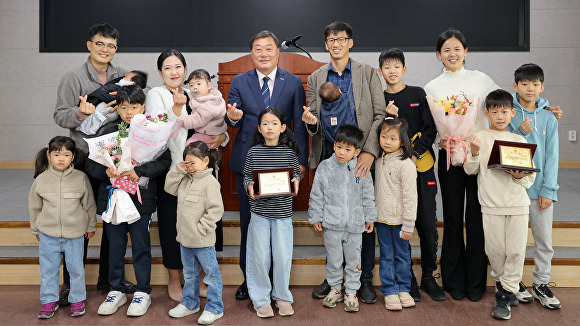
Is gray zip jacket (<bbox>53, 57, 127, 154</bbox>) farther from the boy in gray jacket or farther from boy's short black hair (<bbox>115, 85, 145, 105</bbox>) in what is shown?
the boy in gray jacket

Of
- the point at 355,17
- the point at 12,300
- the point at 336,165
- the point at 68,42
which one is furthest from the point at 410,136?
the point at 68,42

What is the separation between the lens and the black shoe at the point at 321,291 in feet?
9.06

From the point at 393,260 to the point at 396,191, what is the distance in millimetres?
419

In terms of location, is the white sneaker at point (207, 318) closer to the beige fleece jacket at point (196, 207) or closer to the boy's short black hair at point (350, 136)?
the beige fleece jacket at point (196, 207)

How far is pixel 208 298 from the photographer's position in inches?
99.0

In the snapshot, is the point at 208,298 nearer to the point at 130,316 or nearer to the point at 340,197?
the point at 130,316

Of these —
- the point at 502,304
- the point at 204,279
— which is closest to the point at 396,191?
the point at 502,304

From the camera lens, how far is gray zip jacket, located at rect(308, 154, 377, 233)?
2578mm

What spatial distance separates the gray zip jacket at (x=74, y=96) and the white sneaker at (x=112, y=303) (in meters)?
0.86

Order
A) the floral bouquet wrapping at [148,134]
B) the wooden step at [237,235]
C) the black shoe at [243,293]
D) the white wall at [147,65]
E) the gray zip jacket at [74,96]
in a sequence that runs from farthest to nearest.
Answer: the white wall at [147,65]
the wooden step at [237,235]
the black shoe at [243,293]
the gray zip jacket at [74,96]
the floral bouquet wrapping at [148,134]

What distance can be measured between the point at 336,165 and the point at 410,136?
1.63 ft

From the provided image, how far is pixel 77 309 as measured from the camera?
2.52 meters

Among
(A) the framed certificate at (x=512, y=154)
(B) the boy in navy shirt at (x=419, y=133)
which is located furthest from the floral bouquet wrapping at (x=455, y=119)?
(A) the framed certificate at (x=512, y=154)

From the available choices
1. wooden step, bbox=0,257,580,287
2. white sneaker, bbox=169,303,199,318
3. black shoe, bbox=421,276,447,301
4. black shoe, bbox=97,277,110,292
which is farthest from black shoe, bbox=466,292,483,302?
black shoe, bbox=97,277,110,292
